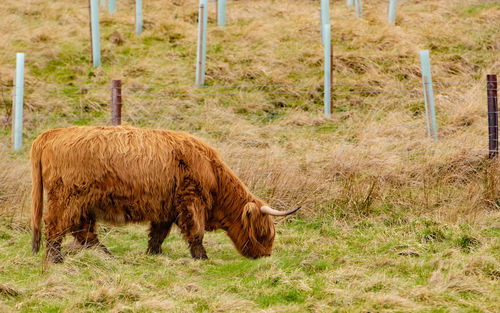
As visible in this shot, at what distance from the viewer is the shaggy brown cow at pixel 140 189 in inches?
227

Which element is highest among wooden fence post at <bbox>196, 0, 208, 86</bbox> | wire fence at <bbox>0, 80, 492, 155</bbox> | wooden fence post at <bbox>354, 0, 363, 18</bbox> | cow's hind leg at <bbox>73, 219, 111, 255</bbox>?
wooden fence post at <bbox>354, 0, 363, 18</bbox>

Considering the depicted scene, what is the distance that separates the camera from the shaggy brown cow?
5.76 metres

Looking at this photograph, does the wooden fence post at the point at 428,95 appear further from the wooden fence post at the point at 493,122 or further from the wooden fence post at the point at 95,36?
the wooden fence post at the point at 95,36

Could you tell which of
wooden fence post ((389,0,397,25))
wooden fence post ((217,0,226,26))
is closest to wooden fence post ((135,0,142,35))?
wooden fence post ((217,0,226,26))

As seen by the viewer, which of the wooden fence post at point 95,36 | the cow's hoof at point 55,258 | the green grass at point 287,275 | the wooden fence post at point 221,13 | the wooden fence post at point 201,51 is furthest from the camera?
the wooden fence post at point 221,13

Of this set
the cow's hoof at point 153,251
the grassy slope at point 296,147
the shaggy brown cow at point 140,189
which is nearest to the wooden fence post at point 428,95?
the grassy slope at point 296,147

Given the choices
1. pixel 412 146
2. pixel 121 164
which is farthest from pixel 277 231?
pixel 412 146

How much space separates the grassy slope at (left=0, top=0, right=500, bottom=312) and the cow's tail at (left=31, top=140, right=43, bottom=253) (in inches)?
6.8

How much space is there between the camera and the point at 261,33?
46.5 feet

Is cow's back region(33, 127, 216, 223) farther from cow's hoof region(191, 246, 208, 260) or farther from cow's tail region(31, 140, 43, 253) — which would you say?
cow's hoof region(191, 246, 208, 260)

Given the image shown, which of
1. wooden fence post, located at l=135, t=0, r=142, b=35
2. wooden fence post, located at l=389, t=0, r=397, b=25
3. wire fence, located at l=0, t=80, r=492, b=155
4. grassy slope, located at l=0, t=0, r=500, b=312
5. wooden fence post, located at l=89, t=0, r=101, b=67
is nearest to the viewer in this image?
grassy slope, located at l=0, t=0, r=500, b=312

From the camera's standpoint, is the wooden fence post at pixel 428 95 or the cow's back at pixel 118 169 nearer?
the cow's back at pixel 118 169

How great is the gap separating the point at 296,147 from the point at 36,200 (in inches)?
171

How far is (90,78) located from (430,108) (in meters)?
6.40
